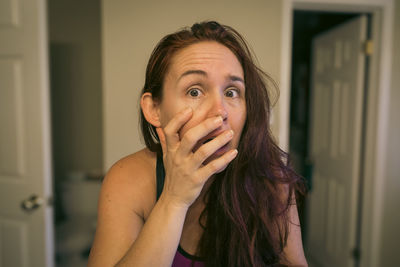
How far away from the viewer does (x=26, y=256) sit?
1311 mm

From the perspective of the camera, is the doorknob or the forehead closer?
the forehead

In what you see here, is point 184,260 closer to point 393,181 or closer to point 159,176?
point 159,176

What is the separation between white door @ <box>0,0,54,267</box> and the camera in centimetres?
121

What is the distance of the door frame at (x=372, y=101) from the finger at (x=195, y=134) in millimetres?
1140

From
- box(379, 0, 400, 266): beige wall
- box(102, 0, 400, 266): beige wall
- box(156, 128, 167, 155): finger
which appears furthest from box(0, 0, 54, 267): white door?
box(379, 0, 400, 266): beige wall

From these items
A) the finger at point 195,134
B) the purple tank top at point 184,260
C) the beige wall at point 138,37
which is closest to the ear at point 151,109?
the finger at point 195,134

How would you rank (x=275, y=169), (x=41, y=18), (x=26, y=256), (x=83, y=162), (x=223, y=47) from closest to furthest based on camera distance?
(x=223, y=47) < (x=275, y=169) < (x=41, y=18) < (x=26, y=256) < (x=83, y=162)

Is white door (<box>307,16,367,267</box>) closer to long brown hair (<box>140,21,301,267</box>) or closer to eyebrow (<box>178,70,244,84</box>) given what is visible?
long brown hair (<box>140,21,301,267</box>)

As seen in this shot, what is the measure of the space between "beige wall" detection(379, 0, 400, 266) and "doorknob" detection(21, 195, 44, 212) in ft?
6.59

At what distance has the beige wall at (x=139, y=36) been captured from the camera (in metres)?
1.39

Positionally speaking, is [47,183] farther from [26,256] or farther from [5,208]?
[26,256]

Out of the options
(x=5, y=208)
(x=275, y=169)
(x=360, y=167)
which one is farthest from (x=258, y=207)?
(x=360, y=167)

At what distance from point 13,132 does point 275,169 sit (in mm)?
1237

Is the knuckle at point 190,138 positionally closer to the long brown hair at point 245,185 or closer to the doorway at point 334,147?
the long brown hair at point 245,185
